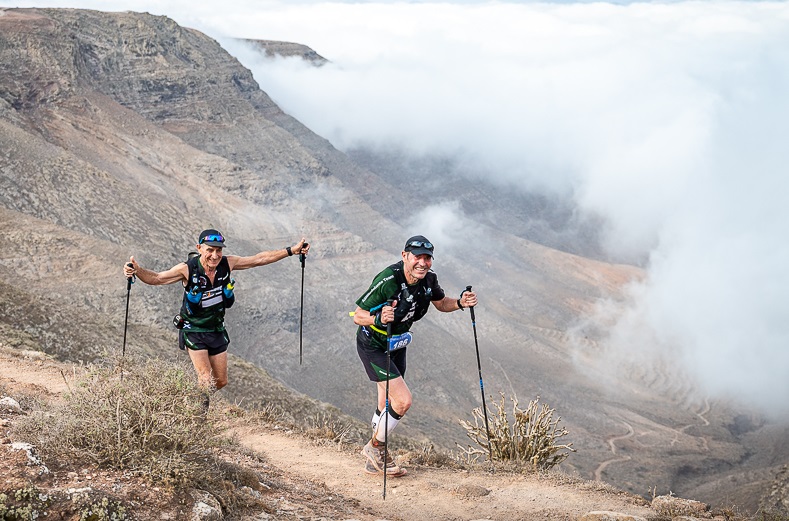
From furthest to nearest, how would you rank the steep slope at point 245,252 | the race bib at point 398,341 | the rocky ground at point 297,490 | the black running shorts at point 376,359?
the steep slope at point 245,252 < the black running shorts at point 376,359 < the race bib at point 398,341 < the rocky ground at point 297,490

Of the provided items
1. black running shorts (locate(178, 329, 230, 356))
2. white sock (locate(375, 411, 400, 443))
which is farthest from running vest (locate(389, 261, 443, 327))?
black running shorts (locate(178, 329, 230, 356))

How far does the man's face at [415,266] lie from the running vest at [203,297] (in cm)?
178

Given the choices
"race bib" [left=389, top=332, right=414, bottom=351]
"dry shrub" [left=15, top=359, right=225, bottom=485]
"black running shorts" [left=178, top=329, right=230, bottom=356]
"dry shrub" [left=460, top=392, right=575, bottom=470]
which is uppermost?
"race bib" [left=389, top=332, right=414, bottom=351]

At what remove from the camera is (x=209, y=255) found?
7020 millimetres

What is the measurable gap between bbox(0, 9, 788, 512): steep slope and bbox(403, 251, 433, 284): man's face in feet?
32.5

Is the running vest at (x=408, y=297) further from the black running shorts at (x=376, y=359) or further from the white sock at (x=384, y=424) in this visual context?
the white sock at (x=384, y=424)

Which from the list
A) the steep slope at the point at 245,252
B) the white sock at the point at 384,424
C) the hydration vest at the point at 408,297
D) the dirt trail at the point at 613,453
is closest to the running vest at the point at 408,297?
the hydration vest at the point at 408,297

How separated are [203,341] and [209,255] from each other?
0.94 m

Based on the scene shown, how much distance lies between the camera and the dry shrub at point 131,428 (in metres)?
4.57

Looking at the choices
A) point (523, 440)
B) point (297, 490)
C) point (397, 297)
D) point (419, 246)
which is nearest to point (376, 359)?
point (397, 297)

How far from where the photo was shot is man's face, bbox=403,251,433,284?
6.56 m

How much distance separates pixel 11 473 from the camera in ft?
13.7

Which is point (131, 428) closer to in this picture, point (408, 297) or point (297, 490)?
point (297, 490)

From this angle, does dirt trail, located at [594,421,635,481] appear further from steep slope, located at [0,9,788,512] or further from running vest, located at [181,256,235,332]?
running vest, located at [181,256,235,332]
